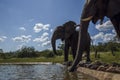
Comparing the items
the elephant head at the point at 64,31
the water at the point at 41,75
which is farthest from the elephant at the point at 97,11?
the elephant head at the point at 64,31

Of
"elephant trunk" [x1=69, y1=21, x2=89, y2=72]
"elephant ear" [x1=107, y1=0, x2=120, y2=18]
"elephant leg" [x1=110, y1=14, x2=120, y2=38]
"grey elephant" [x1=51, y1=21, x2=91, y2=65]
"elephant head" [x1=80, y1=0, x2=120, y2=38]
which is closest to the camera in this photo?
"elephant trunk" [x1=69, y1=21, x2=89, y2=72]

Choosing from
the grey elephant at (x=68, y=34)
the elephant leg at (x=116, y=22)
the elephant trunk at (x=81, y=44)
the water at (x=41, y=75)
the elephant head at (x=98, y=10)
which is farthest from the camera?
the grey elephant at (x=68, y=34)

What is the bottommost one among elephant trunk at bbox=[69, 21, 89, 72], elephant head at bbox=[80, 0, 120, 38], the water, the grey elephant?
the water

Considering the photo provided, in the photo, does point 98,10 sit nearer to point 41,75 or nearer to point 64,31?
point 41,75

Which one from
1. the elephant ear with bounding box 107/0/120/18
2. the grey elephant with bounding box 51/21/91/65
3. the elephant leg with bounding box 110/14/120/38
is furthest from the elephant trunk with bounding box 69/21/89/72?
the grey elephant with bounding box 51/21/91/65

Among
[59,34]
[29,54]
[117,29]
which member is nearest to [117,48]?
[29,54]

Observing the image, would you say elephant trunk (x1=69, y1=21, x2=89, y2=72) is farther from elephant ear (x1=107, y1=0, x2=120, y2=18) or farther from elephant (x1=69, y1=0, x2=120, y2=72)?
elephant ear (x1=107, y1=0, x2=120, y2=18)

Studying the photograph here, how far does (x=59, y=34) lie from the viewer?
26297 millimetres

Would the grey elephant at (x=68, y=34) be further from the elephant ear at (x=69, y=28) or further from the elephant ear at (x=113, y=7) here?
the elephant ear at (x=113, y=7)

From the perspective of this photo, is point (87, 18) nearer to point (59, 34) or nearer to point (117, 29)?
point (117, 29)

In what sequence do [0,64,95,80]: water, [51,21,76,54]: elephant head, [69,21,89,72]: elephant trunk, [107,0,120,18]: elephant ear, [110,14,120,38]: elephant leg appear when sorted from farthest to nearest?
[51,21,76,54]: elephant head < [0,64,95,80]: water < [110,14,120,38]: elephant leg < [107,0,120,18]: elephant ear < [69,21,89,72]: elephant trunk

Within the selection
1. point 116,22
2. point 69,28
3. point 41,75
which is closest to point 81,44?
point 116,22

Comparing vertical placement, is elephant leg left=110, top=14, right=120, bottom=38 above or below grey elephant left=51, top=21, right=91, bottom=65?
Result: below

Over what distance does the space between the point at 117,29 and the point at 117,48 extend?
77766 millimetres
